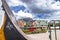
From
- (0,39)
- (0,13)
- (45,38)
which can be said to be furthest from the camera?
(45,38)

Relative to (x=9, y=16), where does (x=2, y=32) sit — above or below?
below

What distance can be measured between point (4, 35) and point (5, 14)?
297mm

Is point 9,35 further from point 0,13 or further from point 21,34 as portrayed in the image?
point 0,13

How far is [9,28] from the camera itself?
2.30 m

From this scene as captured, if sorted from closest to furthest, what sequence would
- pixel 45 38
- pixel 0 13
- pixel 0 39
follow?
1. pixel 0 39
2. pixel 0 13
3. pixel 45 38

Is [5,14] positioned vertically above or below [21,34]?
above

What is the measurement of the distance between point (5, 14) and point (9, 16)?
7cm

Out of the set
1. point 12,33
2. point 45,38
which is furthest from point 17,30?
point 45,38

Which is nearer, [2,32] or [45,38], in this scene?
[2,32]

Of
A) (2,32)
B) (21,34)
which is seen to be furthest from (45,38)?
(2,32)

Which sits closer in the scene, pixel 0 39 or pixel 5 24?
pixel 0 39

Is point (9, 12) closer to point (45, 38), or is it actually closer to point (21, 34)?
point (21, 34)

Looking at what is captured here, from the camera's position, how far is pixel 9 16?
89.0 inches

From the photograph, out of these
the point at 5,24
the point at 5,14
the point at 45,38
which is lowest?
the point at 45,38
